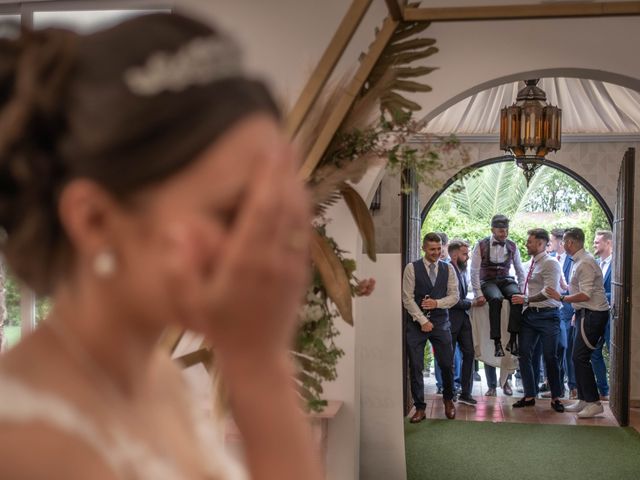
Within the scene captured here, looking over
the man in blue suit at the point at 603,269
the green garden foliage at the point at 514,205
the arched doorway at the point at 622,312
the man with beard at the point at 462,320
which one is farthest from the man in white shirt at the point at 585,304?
the green garden foliage at the point at 514,205

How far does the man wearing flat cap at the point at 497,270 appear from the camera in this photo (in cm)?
863

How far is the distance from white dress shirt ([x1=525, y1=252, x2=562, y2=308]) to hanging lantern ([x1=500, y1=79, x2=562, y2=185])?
5.45 feet

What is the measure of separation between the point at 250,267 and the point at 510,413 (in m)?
8.33

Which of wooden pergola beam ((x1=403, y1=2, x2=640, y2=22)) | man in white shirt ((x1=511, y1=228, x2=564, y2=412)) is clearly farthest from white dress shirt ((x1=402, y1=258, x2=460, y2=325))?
wooden pergola beam ((x1=403, y1=2, x2=640, y2=22))

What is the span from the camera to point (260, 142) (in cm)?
44

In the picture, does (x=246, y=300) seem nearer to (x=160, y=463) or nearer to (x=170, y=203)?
(x=170, y=203)

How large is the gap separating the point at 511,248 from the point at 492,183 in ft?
13.1

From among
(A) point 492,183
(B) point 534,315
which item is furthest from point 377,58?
(A) point 492,183

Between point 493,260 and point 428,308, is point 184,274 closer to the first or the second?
point 428,308

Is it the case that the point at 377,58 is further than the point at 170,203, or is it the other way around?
the point at 377,58

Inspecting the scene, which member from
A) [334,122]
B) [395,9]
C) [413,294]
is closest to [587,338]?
[413,294]

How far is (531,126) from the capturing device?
6566mm

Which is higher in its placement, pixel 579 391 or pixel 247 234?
pixel 579 391

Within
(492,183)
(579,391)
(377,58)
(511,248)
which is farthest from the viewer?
(492,183)
